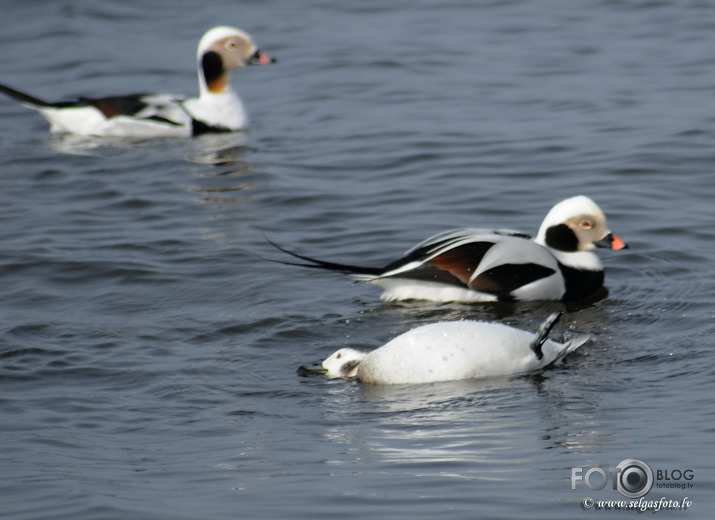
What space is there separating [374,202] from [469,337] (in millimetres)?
4325

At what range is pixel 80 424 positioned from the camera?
5996 mm

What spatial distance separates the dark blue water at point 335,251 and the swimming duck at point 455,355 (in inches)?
3.7

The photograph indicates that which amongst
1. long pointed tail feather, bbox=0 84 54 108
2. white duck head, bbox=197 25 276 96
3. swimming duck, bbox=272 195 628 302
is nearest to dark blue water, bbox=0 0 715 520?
swimming duck, bbox=272 195 628 302

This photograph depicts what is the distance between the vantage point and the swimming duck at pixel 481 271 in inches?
320

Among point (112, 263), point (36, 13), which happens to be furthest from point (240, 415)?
point (36, 13)

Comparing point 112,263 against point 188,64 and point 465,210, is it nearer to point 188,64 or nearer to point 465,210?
point 465,210

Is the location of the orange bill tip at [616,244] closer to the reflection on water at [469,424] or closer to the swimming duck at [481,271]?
the swimming duck at [481,271]

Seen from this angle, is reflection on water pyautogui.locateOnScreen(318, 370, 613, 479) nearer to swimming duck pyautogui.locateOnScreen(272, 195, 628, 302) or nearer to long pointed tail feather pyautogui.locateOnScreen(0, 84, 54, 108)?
swimming duck pyautogui.locateOnScreen(272, 195, 628, 302)

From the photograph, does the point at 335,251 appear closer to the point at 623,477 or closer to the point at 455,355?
the point at 455,355

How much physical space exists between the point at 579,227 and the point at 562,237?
0.13 m

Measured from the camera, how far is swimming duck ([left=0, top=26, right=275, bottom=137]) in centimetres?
1292

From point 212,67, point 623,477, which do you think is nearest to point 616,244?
point 623,477

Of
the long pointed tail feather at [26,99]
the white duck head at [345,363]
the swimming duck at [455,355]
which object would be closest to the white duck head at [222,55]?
the long pointed tail feather at [26,99]

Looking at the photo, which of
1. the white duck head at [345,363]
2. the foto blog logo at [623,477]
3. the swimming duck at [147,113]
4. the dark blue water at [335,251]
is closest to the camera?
the foto blog logo at [623,477]
